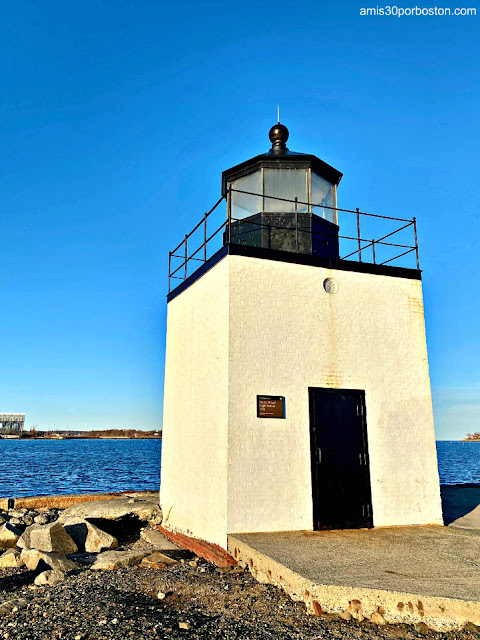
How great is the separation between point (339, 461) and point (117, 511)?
16.8 ft

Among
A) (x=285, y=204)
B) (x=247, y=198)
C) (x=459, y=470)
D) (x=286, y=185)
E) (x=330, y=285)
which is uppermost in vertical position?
(x=286, y=185)

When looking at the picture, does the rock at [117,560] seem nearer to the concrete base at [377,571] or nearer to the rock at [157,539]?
the rock at [157,539]

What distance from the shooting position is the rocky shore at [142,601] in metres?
4.29

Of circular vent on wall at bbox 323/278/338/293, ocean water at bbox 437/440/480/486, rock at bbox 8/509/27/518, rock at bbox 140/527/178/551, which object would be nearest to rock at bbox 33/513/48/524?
rock at bbox 8/509/27/518

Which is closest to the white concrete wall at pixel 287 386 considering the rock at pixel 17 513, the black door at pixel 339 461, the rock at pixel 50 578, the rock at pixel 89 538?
the black door at pixel 339 461

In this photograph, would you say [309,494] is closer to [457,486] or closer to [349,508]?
[349,508]

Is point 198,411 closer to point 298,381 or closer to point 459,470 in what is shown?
point 298,381

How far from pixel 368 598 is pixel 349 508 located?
3185 mm

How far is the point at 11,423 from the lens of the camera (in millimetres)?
147750

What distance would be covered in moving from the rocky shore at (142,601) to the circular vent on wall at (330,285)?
4530 millimetres

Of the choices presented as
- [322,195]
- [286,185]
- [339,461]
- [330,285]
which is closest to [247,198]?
[286,185]

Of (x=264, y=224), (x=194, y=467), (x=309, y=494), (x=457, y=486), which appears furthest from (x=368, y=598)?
(x=457, y=486)

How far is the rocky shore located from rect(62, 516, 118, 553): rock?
0.03 metres

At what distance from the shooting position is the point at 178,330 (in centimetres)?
1016
